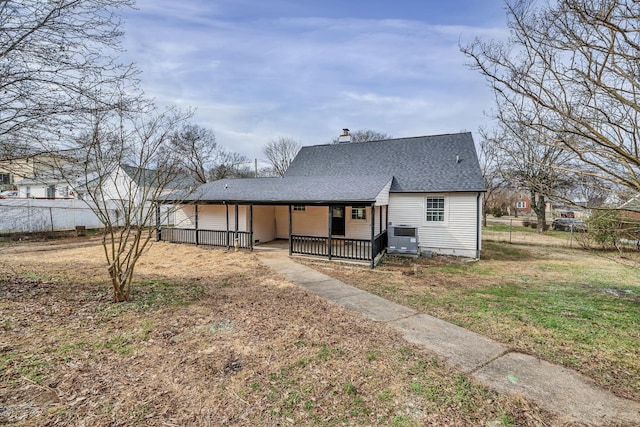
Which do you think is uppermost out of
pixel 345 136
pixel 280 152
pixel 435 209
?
pixel 280 152

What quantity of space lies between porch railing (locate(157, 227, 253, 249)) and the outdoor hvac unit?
642cm

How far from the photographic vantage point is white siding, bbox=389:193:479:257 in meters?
12.7

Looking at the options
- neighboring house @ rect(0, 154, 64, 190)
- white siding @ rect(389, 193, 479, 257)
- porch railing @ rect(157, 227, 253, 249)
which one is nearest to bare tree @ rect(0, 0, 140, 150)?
neighboring house @ rect(0, 154, 64, 190)

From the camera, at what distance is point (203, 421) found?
2.81 metres

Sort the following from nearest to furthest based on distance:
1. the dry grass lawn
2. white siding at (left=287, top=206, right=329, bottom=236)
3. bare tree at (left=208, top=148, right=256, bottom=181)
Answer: the dry grass lawn → white siding at (left=287, top=206, right=329, bottom=236) → bare tree at (left=208, top=148, right=256, bottom=181)

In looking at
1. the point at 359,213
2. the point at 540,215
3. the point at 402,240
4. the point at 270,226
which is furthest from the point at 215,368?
the point at 540,215

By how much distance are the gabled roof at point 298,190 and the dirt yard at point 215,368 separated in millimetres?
5434

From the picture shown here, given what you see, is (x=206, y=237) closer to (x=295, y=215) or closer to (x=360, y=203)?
(x=295, y=215)

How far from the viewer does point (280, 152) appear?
40.8 meters

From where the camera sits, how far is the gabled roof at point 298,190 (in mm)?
A: 11314

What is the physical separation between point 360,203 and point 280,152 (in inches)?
1261

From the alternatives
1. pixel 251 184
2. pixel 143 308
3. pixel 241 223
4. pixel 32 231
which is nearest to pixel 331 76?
pixel 251 184

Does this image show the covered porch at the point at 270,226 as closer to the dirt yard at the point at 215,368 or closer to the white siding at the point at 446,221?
the white siding at the point at 446,221

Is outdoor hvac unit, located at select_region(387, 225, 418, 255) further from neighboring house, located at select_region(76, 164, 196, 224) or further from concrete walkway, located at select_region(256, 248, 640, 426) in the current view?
neighboring house, located at select_region(76, 164, 196, 224)
